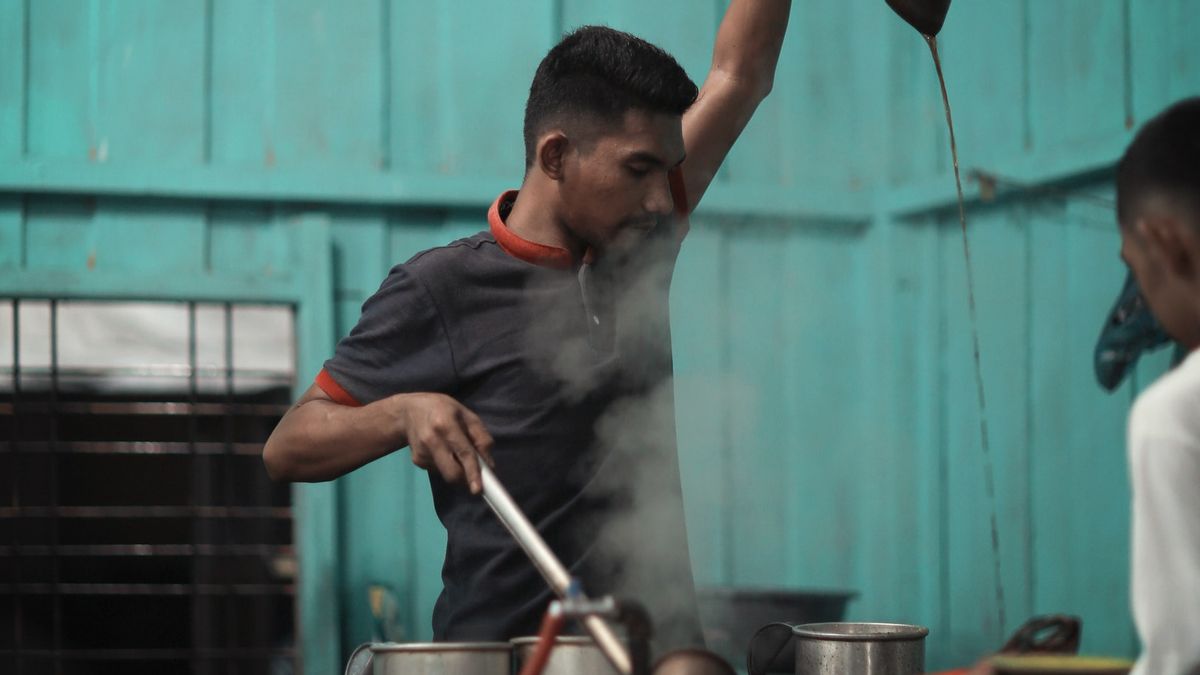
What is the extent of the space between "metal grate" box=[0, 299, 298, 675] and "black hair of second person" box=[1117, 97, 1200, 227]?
3070 millimetres

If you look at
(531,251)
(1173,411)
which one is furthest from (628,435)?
(1173,411)

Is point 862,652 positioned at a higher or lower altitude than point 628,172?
lower

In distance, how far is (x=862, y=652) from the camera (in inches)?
63.4

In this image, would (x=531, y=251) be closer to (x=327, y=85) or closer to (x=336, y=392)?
(x=336, y=392)

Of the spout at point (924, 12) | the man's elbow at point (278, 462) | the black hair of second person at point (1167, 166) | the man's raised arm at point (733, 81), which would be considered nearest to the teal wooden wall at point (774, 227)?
the spout at point (924, 12)

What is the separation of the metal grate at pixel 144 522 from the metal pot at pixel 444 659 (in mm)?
2675

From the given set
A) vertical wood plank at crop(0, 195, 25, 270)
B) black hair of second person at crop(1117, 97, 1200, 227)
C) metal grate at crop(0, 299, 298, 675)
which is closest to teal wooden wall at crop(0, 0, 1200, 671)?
vertical wood plank at crop(0, 195, 25, 270)

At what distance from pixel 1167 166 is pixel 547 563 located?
71 centimetres

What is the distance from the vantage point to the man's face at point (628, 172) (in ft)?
6.57

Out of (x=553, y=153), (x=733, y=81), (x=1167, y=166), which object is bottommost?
(x=1167, y=166)

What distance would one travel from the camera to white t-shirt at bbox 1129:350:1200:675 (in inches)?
44.4

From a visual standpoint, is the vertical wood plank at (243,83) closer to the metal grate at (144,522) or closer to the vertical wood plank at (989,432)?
the metal grate at (144,522)

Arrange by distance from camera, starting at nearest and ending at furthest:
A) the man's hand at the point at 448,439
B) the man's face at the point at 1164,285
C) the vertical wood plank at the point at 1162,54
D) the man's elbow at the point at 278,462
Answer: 1. the man's face at the point at 1164,285
2. the man's hand at the point at 448,439
3. the man's elbow at the point at 278,462
4. the vertical wood plank at the point at 1162,54

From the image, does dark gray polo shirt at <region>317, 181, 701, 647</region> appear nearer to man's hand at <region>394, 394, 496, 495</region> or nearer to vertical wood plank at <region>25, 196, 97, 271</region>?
man's hand at <region>394, 394, 496, 495</region>
